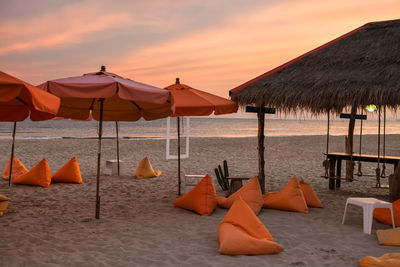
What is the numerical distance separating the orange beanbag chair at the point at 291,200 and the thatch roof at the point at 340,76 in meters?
1.48

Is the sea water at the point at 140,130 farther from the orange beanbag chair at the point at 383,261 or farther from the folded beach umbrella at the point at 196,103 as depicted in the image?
the orange beanbag chair at the point at 383,261

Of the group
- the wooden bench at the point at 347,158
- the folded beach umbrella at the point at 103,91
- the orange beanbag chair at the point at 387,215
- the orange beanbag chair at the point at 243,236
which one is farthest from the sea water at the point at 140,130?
the orange beanbag chair at the point at 243,236

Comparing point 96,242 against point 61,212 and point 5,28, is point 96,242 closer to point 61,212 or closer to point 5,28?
point 61,212

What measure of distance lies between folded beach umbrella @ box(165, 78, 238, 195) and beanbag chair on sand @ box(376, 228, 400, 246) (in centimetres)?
316

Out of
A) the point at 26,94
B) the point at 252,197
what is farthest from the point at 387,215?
the point at 26,94

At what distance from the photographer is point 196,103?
19.9 feet

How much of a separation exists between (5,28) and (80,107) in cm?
768

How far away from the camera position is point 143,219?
16.9ft

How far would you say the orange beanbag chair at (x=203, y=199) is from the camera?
5434mm

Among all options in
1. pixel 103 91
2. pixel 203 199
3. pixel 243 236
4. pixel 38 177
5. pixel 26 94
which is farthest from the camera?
pixel 38 177

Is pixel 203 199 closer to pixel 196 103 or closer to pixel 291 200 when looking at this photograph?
pixel 291 200

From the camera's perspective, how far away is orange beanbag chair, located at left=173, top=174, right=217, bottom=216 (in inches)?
214

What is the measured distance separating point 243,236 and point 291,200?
214cm

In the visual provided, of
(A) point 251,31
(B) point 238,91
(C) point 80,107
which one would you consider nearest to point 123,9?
(A) point 251,31
